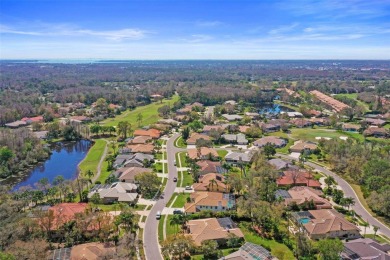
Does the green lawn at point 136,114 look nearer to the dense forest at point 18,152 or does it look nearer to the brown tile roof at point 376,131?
the dense forest at point 18,152

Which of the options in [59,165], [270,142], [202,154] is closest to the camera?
[202,154]

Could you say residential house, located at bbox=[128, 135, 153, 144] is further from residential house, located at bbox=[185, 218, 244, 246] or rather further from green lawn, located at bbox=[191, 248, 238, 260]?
green lawn, located at bbox=[191, 248, 238, 260]

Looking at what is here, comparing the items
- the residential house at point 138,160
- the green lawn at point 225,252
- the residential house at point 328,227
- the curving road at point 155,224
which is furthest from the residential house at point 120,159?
the residential house at point 328,227

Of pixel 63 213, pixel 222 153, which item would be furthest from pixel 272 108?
pixel 63 213

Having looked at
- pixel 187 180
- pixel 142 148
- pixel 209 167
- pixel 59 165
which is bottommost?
pixel 59 165

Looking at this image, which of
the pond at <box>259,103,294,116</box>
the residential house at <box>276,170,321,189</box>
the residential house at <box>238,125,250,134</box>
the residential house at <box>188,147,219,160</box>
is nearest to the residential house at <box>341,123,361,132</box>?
the residential house at <box>238,125,250,134</box>

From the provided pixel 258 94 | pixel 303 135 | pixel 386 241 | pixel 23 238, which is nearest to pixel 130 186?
pixel 23 238

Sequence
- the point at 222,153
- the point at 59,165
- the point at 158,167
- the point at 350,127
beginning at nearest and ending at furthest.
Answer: the point at 158,167
the point at 59,165
the point at 222,153
the point at 350,127

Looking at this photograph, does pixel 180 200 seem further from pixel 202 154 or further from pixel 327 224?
pixel 202 154
